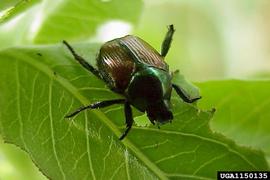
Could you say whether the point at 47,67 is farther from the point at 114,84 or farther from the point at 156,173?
the point at 156,173

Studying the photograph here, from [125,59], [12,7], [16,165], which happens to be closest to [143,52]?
[125,59]

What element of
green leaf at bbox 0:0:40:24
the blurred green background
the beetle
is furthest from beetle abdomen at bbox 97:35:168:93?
the blurred green background

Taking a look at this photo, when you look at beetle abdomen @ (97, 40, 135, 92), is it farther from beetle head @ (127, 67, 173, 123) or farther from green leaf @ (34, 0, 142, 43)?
green leaf @ (34, 0, 142, 43)

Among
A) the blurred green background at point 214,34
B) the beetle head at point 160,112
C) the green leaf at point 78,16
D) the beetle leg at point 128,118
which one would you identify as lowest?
the blurred green background at point 214,34

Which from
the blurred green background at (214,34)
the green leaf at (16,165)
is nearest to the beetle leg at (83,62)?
the green leaf at (16,165)

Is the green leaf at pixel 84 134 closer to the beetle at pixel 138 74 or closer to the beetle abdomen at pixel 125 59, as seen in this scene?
the beetle at pixel 138 74

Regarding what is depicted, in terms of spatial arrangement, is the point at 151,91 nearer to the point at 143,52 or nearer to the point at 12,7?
the point at 143,52
